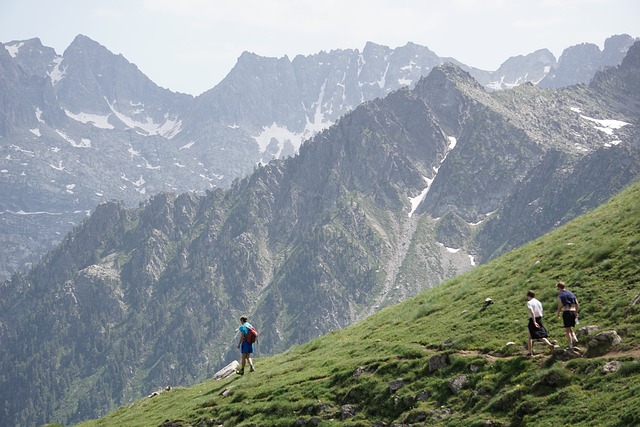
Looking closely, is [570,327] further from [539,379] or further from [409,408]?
[409,408]

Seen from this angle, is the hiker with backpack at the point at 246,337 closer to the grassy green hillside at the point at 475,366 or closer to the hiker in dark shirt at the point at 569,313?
the grassy green hillside at the point at 475,366

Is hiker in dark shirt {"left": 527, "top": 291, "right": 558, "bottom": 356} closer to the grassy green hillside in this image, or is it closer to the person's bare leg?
the grassy green hillside

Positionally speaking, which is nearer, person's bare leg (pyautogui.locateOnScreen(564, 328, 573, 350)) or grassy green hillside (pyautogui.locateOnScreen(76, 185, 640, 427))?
grassy green hillside (pyautogui.locateOnScreen(76, 185, 640, 427))

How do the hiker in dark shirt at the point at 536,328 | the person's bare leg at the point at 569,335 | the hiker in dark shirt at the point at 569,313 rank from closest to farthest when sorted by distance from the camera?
the person's bare leg at the point at 569,335, the hiker in dark shirt at the point at 569,313, the hiker in dark shirt at the point at 536,328

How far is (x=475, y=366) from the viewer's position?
3006 centimetres

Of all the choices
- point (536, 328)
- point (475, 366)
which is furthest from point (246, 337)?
point (536, 328)

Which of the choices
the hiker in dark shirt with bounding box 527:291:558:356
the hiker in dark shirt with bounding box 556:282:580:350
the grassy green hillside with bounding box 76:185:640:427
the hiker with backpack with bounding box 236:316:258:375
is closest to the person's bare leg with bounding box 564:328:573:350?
the hiker in dark shirt with bounding box 556:282:580:350

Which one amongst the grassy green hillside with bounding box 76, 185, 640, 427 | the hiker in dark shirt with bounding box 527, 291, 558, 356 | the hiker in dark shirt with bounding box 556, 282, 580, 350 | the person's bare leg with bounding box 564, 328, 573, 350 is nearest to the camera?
the grassy green hillside with bounding box 76, 185, 640, 427

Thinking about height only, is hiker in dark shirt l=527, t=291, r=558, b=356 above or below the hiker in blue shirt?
below

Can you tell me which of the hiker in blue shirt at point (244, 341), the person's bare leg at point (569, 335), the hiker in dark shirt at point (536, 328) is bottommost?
the person's bare leg at point (569, 335)

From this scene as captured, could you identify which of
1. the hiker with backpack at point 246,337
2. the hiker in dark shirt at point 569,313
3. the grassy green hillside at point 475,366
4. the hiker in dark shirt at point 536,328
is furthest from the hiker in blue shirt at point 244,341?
the hiker in dark shirt at point 569,313

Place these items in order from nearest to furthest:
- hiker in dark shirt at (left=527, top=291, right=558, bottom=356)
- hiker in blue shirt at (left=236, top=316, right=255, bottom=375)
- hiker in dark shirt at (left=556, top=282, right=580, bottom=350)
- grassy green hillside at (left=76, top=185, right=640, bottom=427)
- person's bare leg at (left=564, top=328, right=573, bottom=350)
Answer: grassy green hillside at (left=76, top=185, right=640, bottom=427) < person's bare leg at (left=564, top=328, right=573, bottom=350) < hiker in dark shirt at (left=556, top=282, right=580, bottom=350) < hiker in dark shirt at (left=527, top=291, right=558, bottom=356) < hiker in blue shirt at (left=236, top=316, right=255, bottom=375)

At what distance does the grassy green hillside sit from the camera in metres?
25.6

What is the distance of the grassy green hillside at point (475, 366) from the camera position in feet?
84.1
